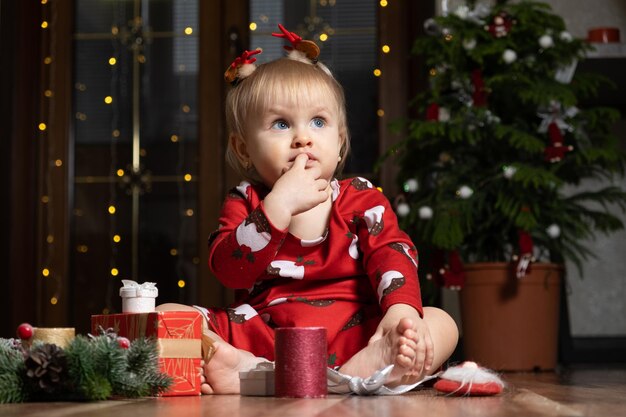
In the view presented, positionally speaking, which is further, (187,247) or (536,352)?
(187,247)

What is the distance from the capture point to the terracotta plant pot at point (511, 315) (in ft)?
9.39

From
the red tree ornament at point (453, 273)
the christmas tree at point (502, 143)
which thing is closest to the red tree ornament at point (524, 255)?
the christmas tree at point (502, 143)

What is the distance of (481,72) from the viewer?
303 centimetres

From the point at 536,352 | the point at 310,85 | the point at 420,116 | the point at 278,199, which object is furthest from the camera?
the point at 420,116

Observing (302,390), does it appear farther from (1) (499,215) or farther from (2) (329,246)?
(1) (499,215)

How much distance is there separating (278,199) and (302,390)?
37cm

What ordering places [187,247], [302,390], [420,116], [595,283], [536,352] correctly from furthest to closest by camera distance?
[187,247] → [420,116] → [595,283] → [536,352] → [302,390]

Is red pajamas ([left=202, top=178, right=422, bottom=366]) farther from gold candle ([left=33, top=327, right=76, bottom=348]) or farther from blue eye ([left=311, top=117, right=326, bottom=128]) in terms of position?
gold candle ([left=33, top=327, right=76, bottom=348])

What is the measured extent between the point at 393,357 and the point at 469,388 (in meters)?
0.12

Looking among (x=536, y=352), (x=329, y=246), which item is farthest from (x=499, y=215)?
(x=329, y=246)

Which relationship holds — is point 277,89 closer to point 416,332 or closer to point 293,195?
point 293,195

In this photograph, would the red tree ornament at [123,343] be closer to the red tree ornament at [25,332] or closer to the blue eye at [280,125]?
the red tree ornament at [25,332]

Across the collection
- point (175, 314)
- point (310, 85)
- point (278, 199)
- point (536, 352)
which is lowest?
point (536, 352)

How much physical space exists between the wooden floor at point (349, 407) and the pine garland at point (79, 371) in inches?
1.1
